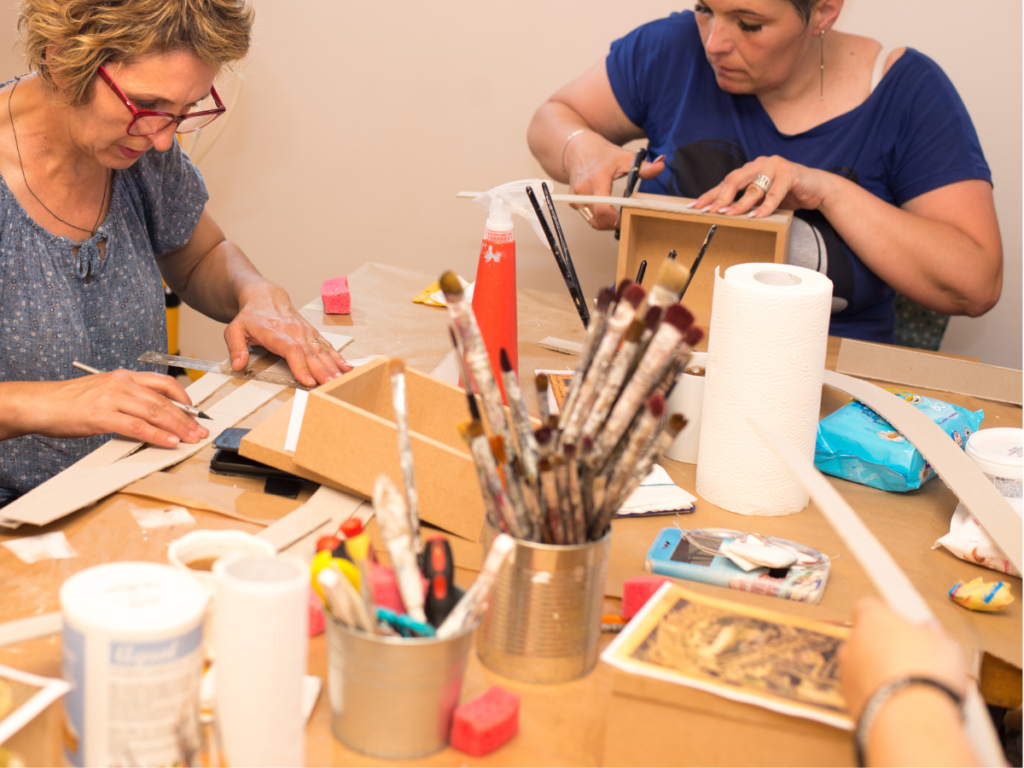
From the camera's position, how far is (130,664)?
0.47 m

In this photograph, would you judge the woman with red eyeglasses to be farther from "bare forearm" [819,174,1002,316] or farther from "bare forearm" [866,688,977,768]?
"bare forearm" [819,174,1002,316]

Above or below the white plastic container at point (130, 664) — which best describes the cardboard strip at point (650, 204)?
above

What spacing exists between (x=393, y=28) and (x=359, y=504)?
74.7 inches

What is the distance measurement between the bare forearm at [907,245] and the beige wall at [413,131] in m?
0.60

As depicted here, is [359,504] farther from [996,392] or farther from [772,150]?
[772,150]

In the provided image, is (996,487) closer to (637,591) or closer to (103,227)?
(637,591)

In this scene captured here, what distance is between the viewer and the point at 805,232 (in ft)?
5.00

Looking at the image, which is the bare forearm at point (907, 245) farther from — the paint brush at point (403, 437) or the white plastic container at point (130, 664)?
the white plastic container at point (130, 664)

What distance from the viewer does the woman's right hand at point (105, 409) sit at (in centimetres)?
100


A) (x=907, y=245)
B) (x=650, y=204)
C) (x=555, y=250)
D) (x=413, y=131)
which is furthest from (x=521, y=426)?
(x=413, y=131)

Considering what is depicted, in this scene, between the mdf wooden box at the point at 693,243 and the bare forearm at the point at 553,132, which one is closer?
the mdf wooden box at the point at 693,243

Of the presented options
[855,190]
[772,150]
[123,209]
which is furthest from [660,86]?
[123,209]

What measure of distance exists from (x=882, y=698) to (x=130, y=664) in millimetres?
406

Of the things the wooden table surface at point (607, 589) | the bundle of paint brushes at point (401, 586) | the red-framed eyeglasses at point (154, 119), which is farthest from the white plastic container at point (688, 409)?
the red-framed eyeglasses at point (154, 119)
